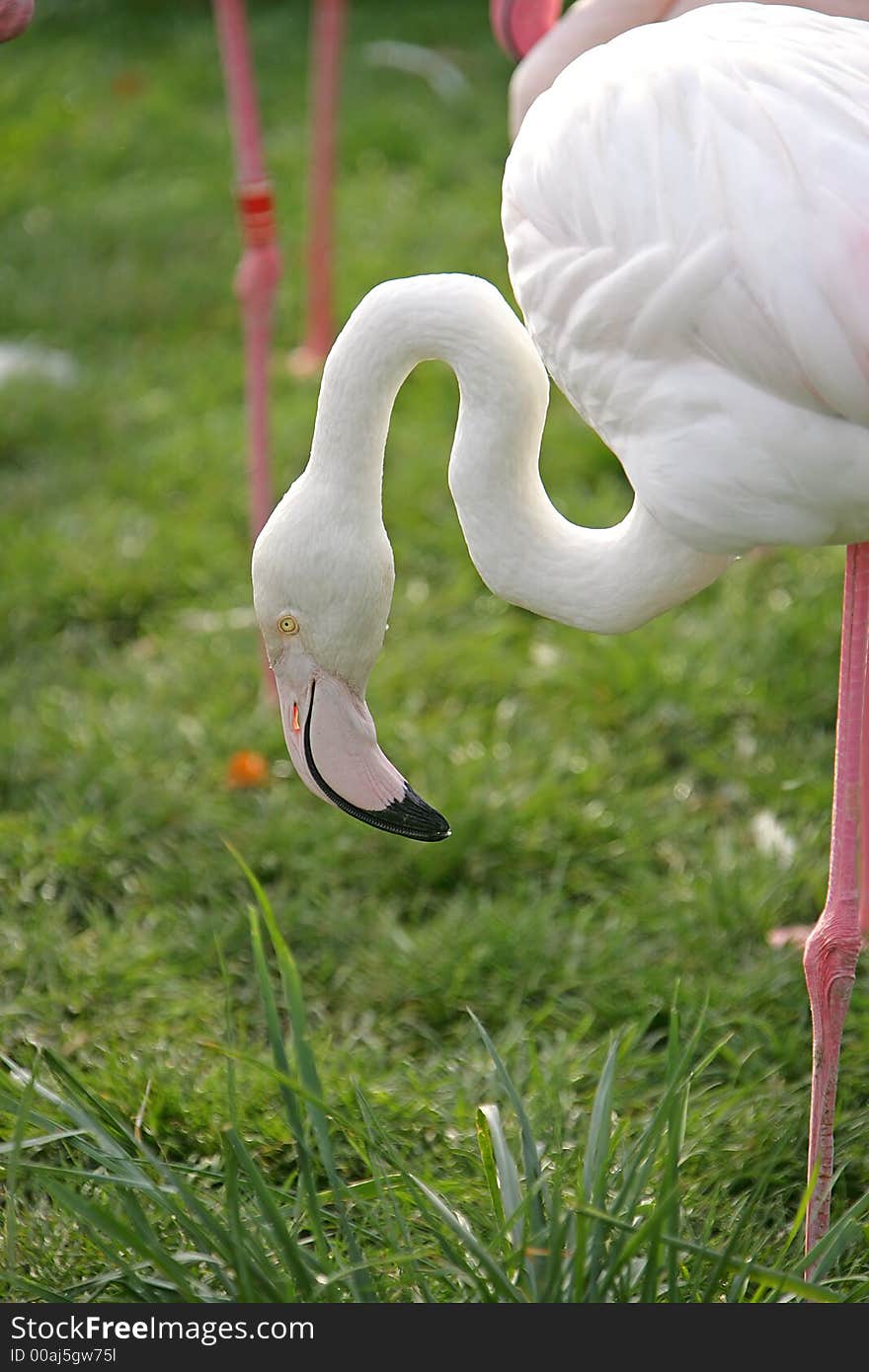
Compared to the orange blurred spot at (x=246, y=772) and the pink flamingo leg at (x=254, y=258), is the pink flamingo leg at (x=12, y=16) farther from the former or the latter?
the orange blurred spot at (x=246, y=772)

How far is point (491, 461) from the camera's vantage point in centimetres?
193

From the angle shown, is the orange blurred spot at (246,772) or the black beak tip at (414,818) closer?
the black beak tip at (414,818)

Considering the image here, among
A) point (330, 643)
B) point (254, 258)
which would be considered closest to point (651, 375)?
point (330, 643)

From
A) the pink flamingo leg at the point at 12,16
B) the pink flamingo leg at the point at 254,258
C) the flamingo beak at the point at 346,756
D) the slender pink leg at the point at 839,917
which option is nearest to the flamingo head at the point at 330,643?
the flamingo beak at the point at 346,756

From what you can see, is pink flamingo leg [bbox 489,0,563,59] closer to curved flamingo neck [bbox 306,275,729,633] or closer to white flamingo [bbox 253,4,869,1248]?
white flamingo [bbox 253,4,869,1248]

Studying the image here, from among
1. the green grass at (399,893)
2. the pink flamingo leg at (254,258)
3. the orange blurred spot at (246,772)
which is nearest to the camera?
the green grass at (399,893)

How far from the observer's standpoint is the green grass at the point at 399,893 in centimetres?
189

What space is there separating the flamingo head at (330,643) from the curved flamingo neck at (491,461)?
40mm

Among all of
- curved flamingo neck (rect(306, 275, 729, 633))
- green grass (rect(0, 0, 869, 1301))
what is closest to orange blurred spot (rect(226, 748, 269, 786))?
green grass (rect(0, 0, 869, 1301))

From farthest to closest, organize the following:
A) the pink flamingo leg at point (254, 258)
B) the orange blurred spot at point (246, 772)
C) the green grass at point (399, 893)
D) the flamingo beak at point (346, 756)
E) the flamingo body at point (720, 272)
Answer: the pink flamingo leg at point (254, 258) → the orange blurred spot at point (246, 772) → the flamingo beak at point (346, 756) → the green grass at point (399, 893) → the flamingo body at point (720, 272)

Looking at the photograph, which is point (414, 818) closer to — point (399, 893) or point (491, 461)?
point (491, 461)

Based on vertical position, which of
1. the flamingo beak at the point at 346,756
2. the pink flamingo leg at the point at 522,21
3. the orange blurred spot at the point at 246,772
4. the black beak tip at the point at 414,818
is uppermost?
the pink flamingo leg at the point at 522,21

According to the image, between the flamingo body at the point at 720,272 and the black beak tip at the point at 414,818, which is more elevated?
the flamingo body at the point at 720,272

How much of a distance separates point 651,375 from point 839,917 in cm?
74
